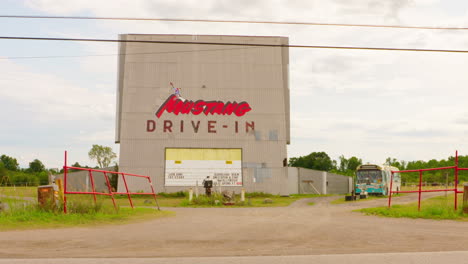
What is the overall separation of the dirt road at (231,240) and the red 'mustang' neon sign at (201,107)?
29.6 metres

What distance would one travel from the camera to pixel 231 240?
11.1 metres

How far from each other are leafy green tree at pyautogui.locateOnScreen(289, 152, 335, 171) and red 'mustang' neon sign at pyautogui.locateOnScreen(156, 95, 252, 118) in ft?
271

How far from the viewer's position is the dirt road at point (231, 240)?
9539 mm

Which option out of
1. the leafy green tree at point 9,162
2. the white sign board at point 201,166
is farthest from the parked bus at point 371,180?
the leafy green tree at point 9,162

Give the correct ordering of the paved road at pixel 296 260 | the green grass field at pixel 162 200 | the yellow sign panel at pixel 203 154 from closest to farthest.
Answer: the paved road at pixel 296 260
the green grass field at pixel 162 200
the yellow sign panel at pixel 203 154

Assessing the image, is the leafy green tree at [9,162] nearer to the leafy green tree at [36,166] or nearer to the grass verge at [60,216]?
the leafy green tree at [36,166]

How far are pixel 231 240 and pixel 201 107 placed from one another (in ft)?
109

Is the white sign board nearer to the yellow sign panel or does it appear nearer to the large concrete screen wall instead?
the yellow sign panel

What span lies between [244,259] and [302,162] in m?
119

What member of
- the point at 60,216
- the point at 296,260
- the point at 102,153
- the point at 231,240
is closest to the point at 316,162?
the point at 102,153

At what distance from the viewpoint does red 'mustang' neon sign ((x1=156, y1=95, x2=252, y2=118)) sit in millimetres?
43531

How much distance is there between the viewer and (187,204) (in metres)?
29.7

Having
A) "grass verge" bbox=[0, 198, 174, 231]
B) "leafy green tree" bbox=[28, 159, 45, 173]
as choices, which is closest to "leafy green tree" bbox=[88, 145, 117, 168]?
"leafy green tree" bbox=[28, 159, 45, 173]

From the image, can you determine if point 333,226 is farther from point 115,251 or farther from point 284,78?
point 284,78
